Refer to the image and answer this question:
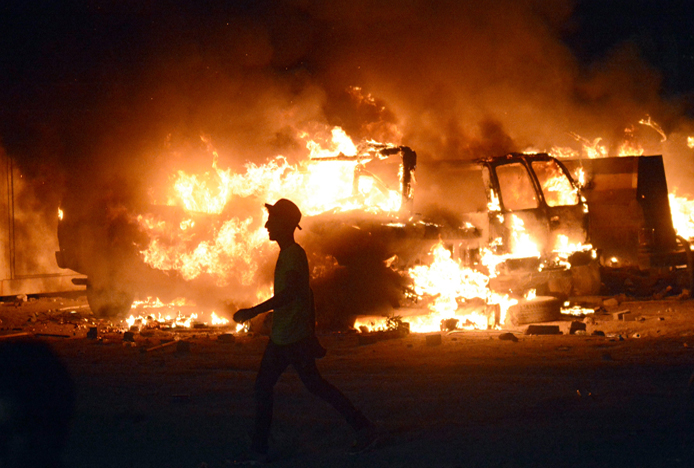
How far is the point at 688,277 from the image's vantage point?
43.1 ft

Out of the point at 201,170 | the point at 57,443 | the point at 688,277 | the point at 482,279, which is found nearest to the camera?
the point at 57,443

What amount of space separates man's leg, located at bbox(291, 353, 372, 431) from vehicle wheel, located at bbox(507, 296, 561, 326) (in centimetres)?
632

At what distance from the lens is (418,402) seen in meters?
5.18

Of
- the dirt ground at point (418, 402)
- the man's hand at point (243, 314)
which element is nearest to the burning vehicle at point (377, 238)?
the dirt ground at point (418, 402)

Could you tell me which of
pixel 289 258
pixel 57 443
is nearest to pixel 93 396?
pixel 57 443

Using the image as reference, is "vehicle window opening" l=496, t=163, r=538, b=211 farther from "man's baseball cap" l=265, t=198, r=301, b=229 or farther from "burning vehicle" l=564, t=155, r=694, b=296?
"man's baseball cap" l=265, t=198, r=301, b=229

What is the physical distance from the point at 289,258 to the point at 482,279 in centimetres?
632

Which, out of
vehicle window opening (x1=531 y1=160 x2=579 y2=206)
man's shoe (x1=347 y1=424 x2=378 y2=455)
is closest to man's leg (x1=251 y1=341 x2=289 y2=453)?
man's shoe (x1=347 y1=424 x2=378 y2=455)

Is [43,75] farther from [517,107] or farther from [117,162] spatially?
[517,107]

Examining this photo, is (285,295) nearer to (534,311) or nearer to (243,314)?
(243,314)

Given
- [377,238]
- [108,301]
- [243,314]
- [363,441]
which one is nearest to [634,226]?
[377,238]

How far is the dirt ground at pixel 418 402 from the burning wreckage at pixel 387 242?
41.5 inches

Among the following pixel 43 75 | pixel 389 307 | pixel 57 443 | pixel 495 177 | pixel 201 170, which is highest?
pixel 43 75

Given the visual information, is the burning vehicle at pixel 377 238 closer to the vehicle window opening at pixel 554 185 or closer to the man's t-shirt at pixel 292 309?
the vehicle window opening at pixel 554 185
